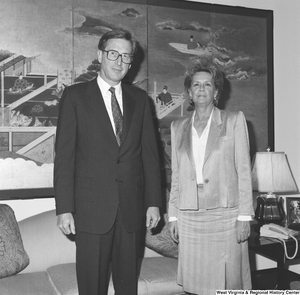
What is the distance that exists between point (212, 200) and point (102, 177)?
59 cm

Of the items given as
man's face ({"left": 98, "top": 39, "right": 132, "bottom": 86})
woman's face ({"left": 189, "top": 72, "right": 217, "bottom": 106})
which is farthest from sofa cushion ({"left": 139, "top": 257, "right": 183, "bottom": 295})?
man's face ({"left": 98, "top": 39, "right": 132, "bottom": 86})

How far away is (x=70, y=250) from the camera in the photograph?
2838 mm

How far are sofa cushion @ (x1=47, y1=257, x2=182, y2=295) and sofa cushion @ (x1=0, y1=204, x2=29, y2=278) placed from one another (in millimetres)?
201

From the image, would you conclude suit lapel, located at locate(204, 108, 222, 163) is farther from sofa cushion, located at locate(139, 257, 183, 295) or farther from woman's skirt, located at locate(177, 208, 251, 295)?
sofa cushion, located at locate(139, 257, 183, 295)

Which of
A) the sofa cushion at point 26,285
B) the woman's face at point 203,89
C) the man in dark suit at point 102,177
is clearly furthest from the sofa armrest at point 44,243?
the woman's face at point 203,89

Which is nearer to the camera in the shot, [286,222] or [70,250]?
[70,250]

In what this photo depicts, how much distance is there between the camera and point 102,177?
201 centimetres

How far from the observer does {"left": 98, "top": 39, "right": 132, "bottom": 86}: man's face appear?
6.81 ft

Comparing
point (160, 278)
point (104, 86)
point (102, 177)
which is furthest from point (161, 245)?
point (104, 86)

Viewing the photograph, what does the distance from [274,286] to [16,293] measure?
171 cm

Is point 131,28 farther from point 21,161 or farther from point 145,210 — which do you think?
point 145,210

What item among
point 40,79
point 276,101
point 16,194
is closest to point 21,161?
point 16,194

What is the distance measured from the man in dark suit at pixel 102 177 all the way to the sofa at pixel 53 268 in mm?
418

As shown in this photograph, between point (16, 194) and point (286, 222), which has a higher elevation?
point (16, 194)
